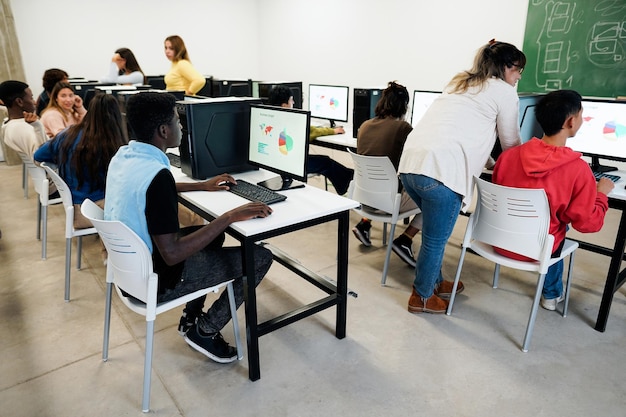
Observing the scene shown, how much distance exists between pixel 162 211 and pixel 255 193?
1.93ft

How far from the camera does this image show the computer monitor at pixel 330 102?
4.28m

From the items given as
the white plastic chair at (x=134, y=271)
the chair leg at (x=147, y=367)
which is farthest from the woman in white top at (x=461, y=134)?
the chair leg at (x=147, y=367)

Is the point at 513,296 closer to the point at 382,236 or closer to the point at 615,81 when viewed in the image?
the point at 382,236

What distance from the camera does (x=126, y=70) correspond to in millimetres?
4727

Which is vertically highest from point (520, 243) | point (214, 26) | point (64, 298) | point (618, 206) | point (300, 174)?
point (214, 26)

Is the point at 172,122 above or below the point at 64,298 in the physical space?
above

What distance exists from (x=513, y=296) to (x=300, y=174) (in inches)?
55.8

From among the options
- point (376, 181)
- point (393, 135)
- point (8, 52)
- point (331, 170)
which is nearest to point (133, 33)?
point (8, 52)

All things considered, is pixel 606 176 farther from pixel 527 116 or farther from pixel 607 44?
pixel 607 44

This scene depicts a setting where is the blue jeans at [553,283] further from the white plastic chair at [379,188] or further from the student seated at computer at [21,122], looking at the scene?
the student seated at computer at [21,122]

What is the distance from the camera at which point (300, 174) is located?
1.98m

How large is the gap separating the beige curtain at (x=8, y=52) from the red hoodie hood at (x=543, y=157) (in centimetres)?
606

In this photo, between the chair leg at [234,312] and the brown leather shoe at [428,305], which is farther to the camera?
the brown leather shoe at [428,305]

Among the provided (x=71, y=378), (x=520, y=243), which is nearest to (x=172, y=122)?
(x=71, y=378)
